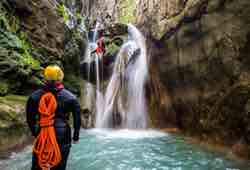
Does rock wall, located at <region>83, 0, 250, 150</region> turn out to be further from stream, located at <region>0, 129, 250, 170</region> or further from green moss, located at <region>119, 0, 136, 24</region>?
green moss, located at <region>119, 0, 136, 24</region>

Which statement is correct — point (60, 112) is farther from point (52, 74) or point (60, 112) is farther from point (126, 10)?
point (126, 10)

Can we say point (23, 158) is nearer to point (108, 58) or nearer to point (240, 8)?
point (240, 8)

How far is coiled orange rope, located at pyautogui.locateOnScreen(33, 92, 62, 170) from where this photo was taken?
3012mm

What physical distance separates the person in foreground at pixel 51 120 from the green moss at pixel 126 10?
19.4 metres

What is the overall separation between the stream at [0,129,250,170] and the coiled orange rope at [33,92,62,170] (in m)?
2.81

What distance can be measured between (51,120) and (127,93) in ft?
33.6

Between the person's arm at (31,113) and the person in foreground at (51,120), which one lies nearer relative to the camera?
the person in foreground at (51,120)

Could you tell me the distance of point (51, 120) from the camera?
3076 mm

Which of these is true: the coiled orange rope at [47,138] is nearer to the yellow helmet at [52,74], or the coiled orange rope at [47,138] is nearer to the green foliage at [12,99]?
the yellow helmet at [52,74]

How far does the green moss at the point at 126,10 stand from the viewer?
2212cm

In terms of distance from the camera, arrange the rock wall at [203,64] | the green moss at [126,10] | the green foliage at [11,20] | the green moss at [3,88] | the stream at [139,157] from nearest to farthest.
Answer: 1. the stream at [139,157]
2. the rock wall at [203,64]
3. the green moss at [3,88]
4. the green foliage at [11,20]
5. the green moss at [126,10]

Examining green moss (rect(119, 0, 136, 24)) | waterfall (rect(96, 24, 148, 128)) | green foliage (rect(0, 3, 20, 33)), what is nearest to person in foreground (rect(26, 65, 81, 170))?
green foliage (rect(0, 3, 20, 33))

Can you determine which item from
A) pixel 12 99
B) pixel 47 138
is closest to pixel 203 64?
pixel 47 138

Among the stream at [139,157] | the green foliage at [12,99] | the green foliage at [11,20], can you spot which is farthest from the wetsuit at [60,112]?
the green foliage at [11,20]
